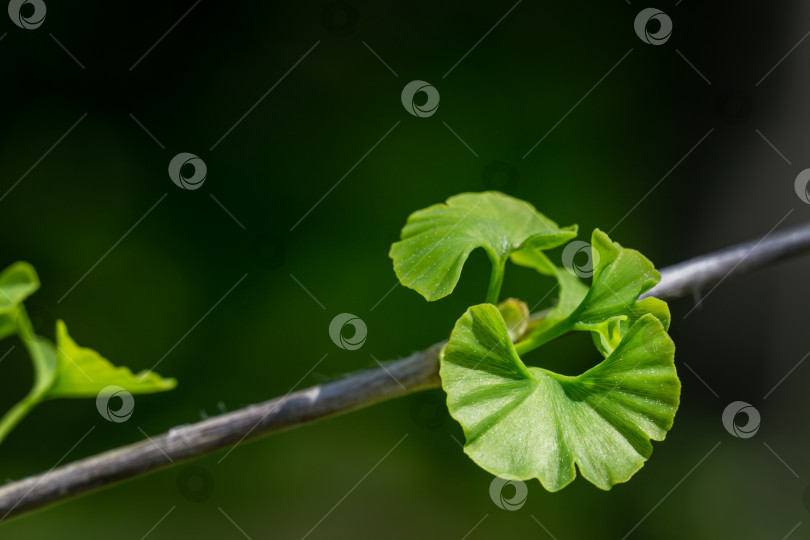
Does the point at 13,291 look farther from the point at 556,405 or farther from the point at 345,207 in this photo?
the point at 345,207

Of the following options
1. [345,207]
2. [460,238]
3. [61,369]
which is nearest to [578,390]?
[460,238]

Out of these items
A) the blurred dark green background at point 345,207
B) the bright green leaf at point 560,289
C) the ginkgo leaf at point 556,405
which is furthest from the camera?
the blurred dark green background at point 345,207

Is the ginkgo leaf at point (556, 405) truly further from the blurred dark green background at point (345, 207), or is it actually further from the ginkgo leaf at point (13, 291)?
the blurred dark green background at point (345, 207)

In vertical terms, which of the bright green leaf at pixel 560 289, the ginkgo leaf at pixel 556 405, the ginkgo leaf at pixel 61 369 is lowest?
the ginkgo leaf at pixel 61 369

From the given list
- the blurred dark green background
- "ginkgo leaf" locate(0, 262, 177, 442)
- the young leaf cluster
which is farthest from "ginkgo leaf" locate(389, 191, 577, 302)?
the blurred dark green background

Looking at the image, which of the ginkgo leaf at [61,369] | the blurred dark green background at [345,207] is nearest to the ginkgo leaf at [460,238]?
the ginkgo leaf at [61,369]

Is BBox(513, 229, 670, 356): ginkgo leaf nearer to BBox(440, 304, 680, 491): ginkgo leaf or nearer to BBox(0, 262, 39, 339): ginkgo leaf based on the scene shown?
BBox(440, 304, 680, 491): ginkgo leaf
